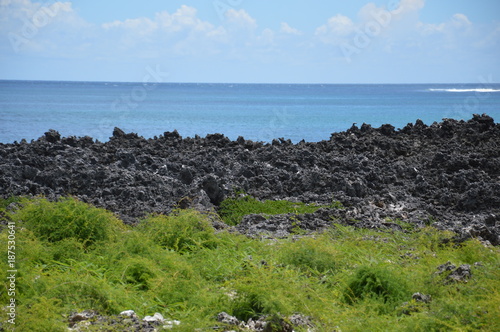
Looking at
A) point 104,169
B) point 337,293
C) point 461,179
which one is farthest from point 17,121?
point 337,293

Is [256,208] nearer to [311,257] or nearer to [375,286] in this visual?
[311,257]

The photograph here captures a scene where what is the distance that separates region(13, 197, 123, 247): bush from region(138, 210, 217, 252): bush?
0.59 meters

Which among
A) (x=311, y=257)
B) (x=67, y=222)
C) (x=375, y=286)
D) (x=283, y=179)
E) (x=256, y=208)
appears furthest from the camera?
(x=283, y=179)

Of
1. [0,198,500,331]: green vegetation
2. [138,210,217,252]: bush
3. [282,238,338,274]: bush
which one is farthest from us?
[138,210,217,252]: bush

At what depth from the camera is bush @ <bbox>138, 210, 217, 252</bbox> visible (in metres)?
7.44

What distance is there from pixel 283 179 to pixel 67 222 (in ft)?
17.3

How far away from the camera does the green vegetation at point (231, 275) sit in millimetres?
5137

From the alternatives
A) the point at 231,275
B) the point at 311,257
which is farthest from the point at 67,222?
the point at 311,257

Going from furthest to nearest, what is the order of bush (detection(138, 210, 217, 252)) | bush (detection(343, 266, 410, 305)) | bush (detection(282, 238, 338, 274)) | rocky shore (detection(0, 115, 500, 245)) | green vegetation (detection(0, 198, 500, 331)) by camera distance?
rocky shore (detection(0, 115, 500, 245)) < bush (detection(138, 210, 217, 252)) < bush (detection(282, 238, 338, 274)) < bush (detection(343, 266, 410, 305)) < green vegetation (detection(0, 198, 500, 331))

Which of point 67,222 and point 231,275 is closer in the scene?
point 231,275

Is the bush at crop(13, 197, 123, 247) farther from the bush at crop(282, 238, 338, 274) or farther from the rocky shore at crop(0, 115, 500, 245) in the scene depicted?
the bush at crop(282, 238, 338, 274)

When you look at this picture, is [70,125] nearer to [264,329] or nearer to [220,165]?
[220,165]

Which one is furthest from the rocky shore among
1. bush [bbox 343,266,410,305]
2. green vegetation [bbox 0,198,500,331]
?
bush [bbox 343,266,410,305]

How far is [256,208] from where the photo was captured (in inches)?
396
